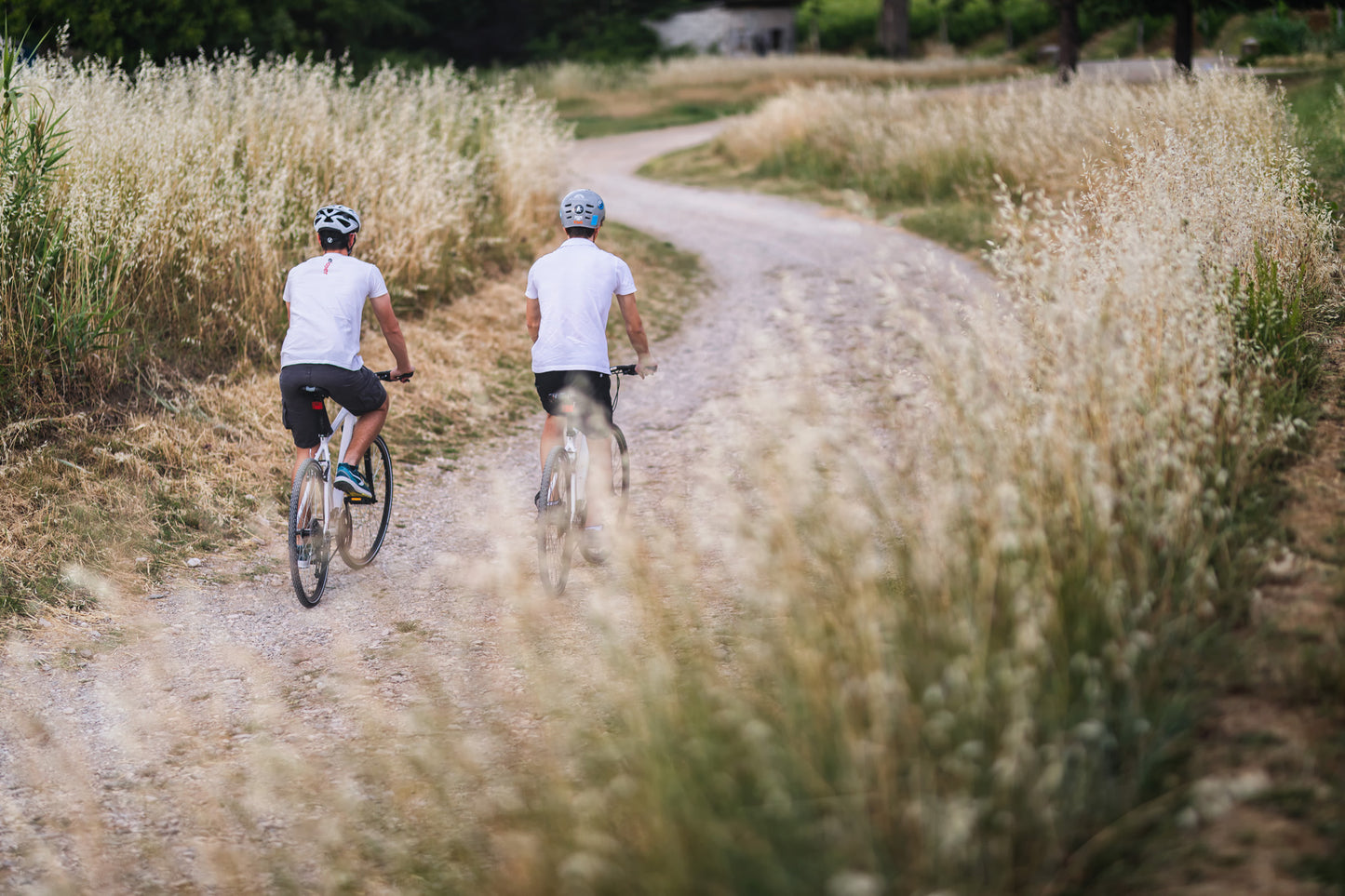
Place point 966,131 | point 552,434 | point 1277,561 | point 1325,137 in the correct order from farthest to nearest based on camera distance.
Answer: point 966,131, point 1325,137, point 552,434, point 1277,561

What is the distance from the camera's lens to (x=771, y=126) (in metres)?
21.3

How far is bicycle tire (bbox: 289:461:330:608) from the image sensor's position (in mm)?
5453

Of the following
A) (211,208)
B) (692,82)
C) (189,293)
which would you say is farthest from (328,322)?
(692,82)

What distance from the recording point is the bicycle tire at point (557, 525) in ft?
17.9

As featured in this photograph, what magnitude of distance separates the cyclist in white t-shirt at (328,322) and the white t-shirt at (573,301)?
31.4 inches

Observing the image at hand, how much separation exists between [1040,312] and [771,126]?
1750 cm

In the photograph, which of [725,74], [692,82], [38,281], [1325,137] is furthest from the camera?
[725,74]

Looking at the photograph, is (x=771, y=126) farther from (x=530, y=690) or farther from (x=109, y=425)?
(x=530, y=690)

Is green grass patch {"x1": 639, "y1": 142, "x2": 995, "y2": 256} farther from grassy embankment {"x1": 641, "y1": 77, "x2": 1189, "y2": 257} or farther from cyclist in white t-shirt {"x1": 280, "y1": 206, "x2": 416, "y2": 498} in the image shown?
cyclist in white t-shirt {"x1": 280, "y1": 206, "x2": 416, "y2": 498}

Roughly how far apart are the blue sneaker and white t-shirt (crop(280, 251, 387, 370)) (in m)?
0.59

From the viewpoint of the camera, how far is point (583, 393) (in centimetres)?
554

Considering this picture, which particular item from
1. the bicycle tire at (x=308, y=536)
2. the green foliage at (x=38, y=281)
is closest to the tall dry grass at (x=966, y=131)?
the bicycle tire at (x=308, y=536)

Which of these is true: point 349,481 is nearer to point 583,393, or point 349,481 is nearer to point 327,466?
point 327,466

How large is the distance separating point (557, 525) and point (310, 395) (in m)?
1.42
